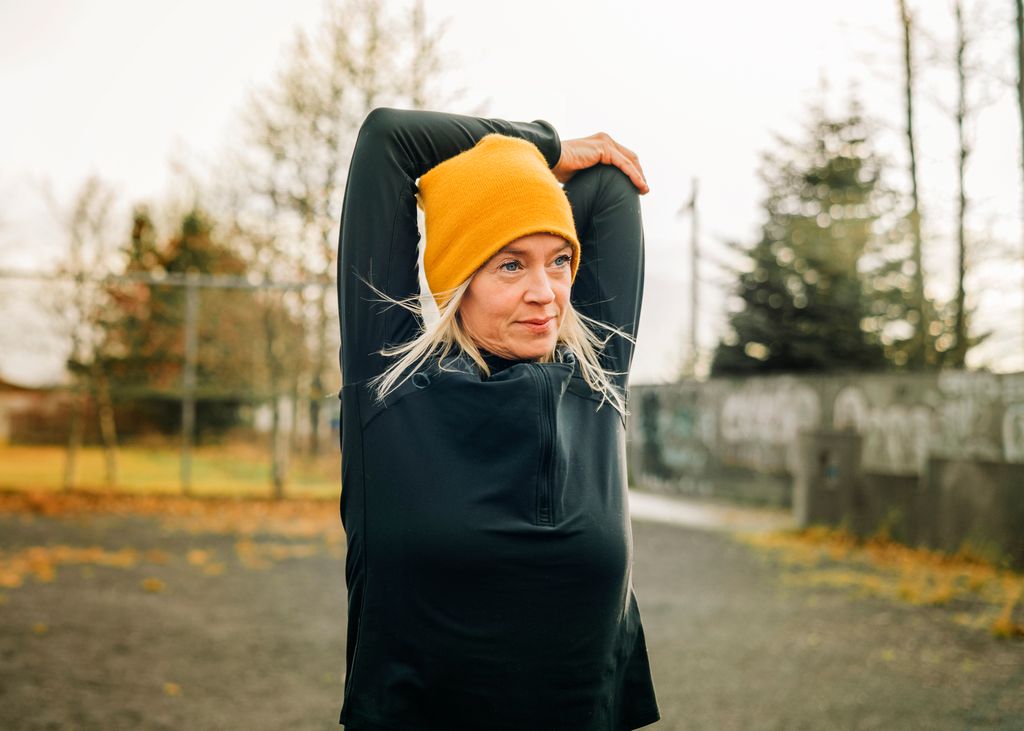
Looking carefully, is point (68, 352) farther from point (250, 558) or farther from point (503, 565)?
point (503, 565)

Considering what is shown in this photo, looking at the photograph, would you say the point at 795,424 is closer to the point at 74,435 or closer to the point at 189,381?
the point at 189,381

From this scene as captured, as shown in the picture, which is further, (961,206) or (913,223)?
(913,223)

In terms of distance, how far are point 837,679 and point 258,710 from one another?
287 centimetres

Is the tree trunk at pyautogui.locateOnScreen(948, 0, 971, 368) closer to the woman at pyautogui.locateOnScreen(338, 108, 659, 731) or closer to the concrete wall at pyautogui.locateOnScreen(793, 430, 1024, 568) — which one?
the concrete wall at pyautogui.locateOnScreen(793, 430, 1024, 568)

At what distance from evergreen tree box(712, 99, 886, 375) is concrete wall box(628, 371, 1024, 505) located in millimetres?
1461

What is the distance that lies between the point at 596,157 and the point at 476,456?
0.62 metres

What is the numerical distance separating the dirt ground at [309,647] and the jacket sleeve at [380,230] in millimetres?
3002

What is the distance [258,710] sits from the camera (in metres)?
4.20

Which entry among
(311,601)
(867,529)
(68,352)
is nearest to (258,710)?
(311,601)

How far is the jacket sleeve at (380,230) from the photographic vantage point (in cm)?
151

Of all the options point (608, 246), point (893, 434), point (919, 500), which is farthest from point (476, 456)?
point (893, 434)

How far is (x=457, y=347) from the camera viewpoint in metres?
1.54

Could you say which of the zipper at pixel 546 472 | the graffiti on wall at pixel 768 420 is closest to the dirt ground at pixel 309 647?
the zipper at pixel 546 472

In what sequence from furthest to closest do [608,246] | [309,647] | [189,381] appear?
1. [189,381]
2. [309,647]
3. [608,246]
